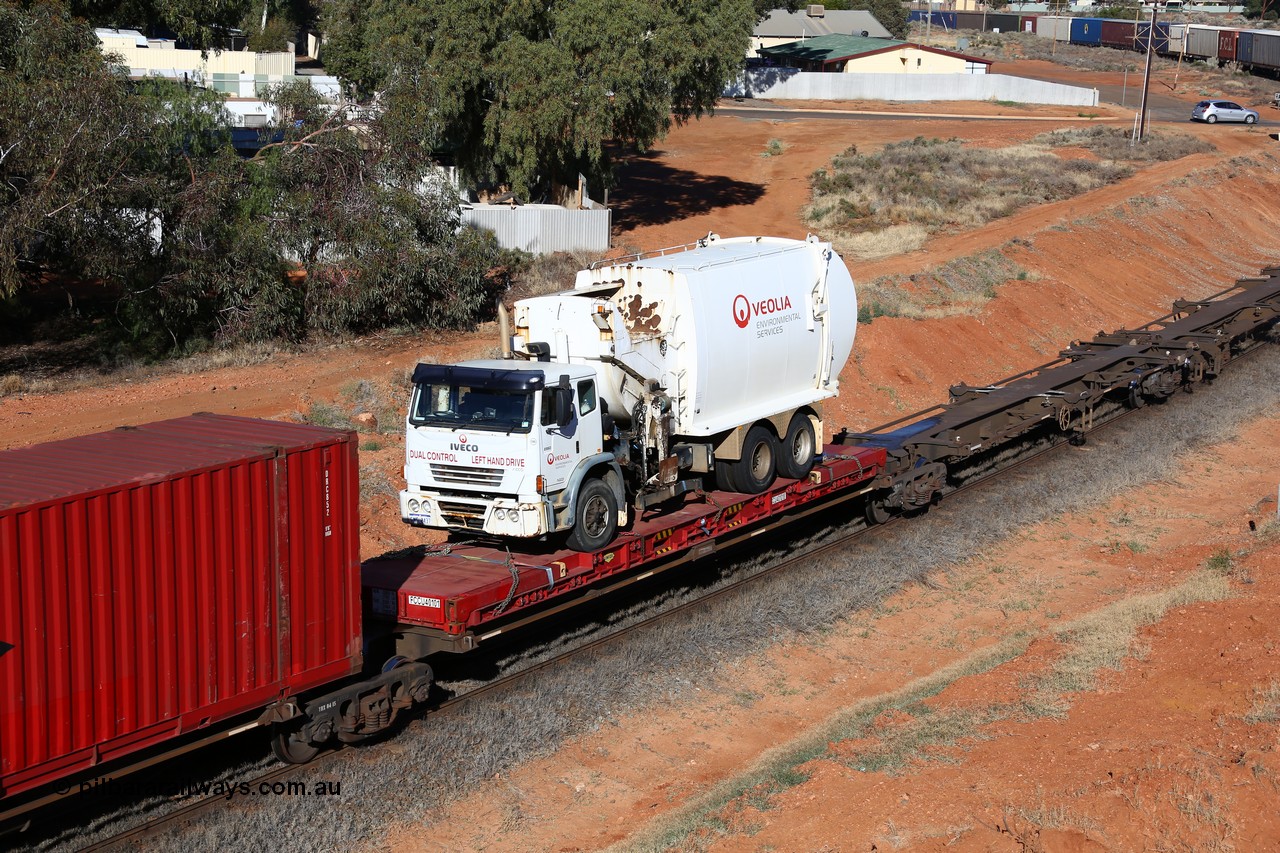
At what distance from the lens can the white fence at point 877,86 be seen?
296 ft

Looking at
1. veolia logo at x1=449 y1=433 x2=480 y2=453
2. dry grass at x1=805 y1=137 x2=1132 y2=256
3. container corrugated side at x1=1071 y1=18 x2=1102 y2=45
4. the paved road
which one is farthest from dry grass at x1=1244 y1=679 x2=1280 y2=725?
container corrugated side at x1=1071 y1=18 x2=1102 y2=45

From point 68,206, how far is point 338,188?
21.4 feet

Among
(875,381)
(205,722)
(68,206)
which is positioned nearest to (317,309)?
(68,206)

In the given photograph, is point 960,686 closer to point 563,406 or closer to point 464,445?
point 563,406

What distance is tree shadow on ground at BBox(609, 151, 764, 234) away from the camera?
172ft

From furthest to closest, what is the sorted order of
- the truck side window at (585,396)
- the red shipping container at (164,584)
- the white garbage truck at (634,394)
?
the truck side window at (585,396)
the white garbage truck at (634,394)
the red shipping container at (164,584)

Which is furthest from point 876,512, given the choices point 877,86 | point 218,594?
point 877,86

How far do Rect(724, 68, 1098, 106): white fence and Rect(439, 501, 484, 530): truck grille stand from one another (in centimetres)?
7746

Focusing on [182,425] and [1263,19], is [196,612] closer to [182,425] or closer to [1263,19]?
[182,425]

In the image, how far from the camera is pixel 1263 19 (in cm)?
14350

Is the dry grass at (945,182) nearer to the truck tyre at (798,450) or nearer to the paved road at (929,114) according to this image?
the paved road at (929,114)

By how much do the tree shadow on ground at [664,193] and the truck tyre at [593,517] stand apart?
3233 centimetres

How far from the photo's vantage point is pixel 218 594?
1202 centimetres

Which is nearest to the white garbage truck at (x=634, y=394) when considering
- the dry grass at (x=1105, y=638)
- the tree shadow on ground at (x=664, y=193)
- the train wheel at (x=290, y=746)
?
the train wheel at (x=290, y=746)
